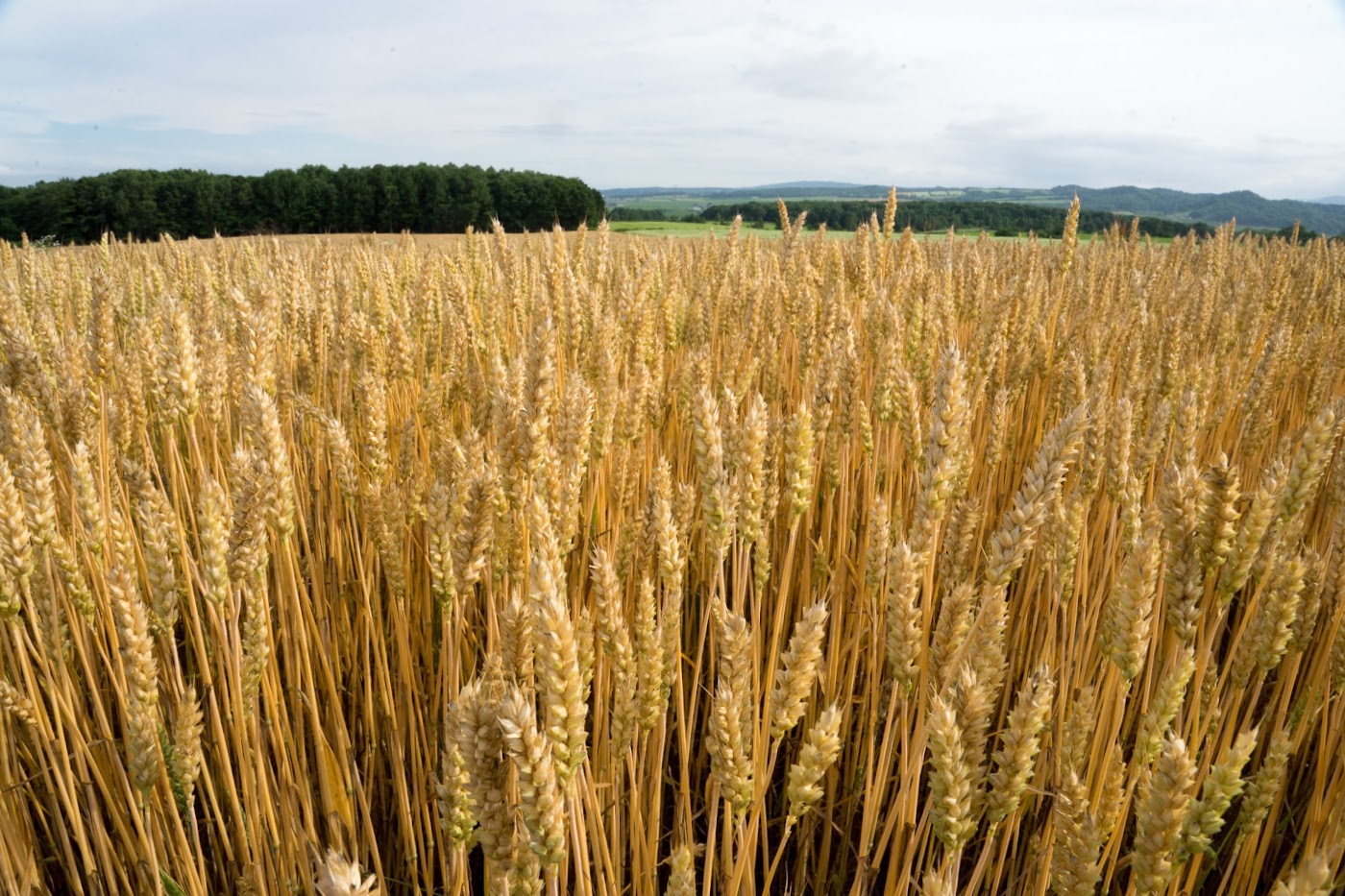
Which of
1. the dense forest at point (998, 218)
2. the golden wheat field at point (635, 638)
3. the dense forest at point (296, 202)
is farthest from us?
the dense forest at point (296, 202)

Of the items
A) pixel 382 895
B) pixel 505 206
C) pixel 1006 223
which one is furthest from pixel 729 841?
pixel 505 206

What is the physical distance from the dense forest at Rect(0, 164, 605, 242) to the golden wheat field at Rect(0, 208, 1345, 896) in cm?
2996

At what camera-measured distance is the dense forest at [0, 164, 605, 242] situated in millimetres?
30078

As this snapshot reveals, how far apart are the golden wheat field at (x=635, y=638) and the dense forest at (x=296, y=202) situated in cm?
2996

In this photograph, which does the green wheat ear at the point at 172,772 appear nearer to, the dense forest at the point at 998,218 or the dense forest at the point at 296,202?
the dense forest at the point at 998,218

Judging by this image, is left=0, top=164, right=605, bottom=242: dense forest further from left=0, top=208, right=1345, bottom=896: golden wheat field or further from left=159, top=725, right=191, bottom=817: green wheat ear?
left=159, top=725, right=191, bottom=817: green wheat ear

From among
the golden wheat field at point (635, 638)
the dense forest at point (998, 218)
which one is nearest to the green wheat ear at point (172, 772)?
the golden wheat field at point (635, 638)

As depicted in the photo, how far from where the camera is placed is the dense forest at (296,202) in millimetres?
30078

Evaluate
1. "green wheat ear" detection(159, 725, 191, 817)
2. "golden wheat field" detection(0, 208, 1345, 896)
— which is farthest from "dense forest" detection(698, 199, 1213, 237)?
"green wheat ear" detection(159, 725, 191, 817)

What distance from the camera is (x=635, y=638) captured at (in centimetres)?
122

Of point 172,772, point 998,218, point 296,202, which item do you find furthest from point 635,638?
point 296,202

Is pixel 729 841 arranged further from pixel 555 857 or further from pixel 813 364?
pixel 813 364

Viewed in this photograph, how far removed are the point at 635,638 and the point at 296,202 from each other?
124ft

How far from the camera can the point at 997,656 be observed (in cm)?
97
